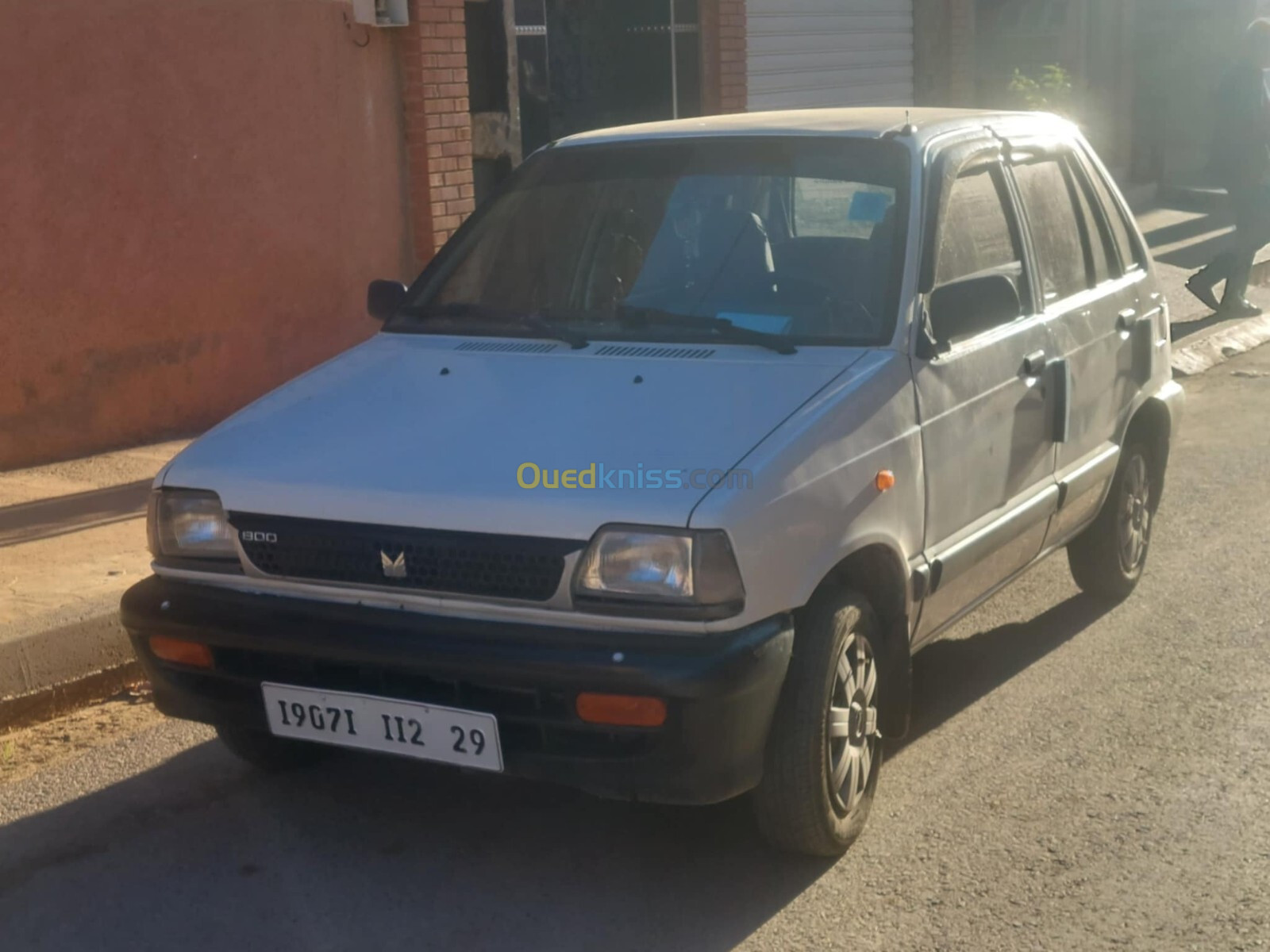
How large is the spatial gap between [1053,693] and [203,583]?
266cm

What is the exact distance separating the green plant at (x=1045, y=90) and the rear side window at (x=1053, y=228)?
10.8 m

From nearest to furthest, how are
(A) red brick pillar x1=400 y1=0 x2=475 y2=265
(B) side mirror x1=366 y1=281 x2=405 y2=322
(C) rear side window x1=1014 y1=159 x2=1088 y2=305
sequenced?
(B) side mirror x1=366 y1=281 x2=405 y2=322 → (C) rear side window x1=1014 y1=159 x2=1088 y2=305 → (A) red brick pillar x1=400 y1=0 x2=475 y2=265

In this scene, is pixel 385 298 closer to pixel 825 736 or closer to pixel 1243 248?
pixel 825 736

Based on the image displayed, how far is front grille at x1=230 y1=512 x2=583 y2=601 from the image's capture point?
3379mm

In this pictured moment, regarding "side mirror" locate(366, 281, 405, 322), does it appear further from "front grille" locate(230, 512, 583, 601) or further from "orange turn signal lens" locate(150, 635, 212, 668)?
"orange turn signal lens" locate(150, 635, 212, 668)

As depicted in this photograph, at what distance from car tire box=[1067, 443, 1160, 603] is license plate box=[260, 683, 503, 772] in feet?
9.78

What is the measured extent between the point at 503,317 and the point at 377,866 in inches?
62.8

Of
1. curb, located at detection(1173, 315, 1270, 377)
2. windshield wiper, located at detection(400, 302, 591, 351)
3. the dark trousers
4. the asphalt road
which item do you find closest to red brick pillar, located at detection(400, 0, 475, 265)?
windshield wiper, located at detection(400, 302, 591, 351)

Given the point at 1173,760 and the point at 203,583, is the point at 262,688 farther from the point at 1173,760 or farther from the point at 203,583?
the point at 1173,760

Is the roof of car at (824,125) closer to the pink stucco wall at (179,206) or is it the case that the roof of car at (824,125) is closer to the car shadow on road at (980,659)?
the car shadow on road at (980,659)

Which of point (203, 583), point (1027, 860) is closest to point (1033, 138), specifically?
point (1027, 860)

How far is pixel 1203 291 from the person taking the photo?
1194cm

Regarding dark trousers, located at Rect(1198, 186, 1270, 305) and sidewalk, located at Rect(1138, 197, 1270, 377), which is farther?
dark trousers, located at Rect(1198, 186, 1270, 305)

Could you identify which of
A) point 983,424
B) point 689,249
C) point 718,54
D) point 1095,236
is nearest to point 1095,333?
point 1095,236
